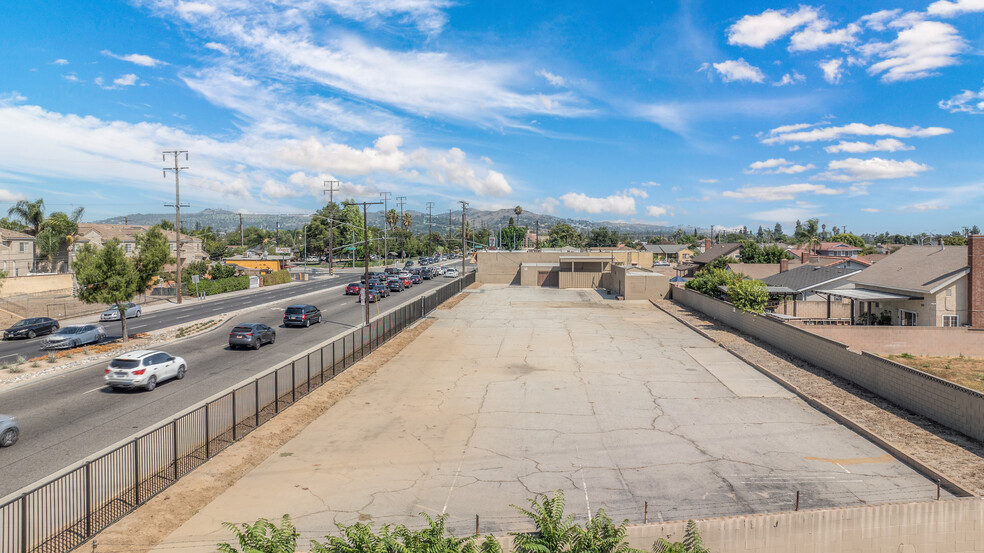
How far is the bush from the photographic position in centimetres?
7819

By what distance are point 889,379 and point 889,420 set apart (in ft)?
9.72

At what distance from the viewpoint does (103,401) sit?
66.8 ft

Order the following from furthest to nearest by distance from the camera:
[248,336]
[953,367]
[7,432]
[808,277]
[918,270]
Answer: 1. [808,277]
2. [918,270]
3. [248,336]
4. [953,367]
5. [7,432]

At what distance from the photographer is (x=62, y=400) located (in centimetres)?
2036

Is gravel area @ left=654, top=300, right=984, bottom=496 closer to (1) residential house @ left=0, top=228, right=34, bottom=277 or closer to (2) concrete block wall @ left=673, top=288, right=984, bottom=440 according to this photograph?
(2) concrete block wall @ left=673, top=288, right=984, bottom=440

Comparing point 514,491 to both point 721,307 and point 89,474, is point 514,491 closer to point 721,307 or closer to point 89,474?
point 89,474

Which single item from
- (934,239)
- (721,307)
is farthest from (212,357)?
(934,239)

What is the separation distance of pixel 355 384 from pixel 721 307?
98.2 feet

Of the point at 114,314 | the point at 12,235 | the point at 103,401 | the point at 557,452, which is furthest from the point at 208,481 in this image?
the point at 12,235

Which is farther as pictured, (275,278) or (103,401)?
(275,278)

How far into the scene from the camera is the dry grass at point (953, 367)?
22562 millimetres

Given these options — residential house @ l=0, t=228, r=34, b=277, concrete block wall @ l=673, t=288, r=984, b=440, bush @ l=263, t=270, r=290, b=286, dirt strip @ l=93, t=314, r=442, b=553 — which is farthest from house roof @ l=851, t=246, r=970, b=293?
residential house @ l=0, t=228, r=34, b=277

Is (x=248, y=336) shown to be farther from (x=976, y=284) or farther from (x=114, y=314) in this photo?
(x=976, y=284)

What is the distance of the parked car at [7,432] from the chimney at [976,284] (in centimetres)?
4284
